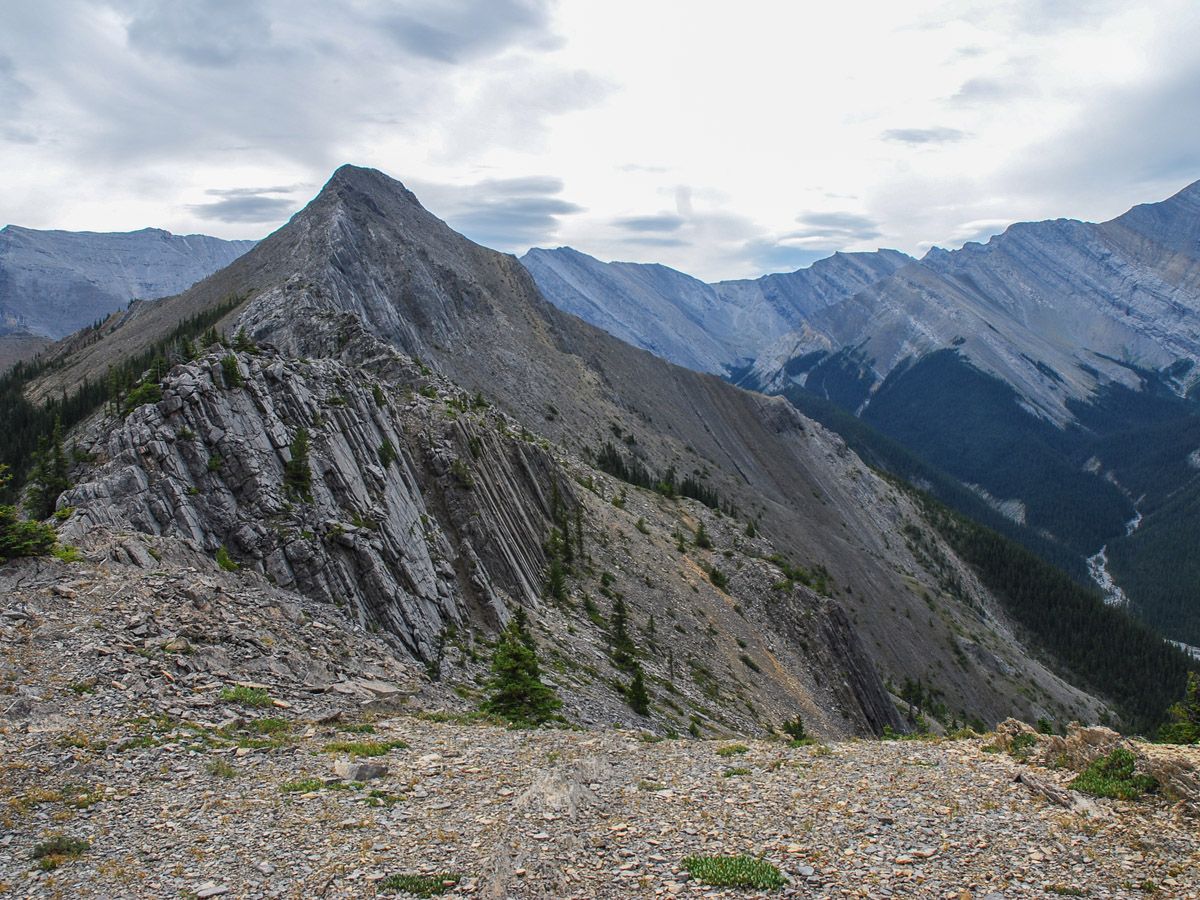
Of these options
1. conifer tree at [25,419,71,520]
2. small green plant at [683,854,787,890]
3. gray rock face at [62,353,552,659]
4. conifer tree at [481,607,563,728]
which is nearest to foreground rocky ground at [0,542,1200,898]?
small green plant at [683,854,787,890]

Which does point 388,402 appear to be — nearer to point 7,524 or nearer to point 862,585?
point 7,524

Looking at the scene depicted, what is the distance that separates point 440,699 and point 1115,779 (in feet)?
57.8

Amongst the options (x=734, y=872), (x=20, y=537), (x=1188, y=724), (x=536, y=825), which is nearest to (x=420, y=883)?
(x=536, y=825)

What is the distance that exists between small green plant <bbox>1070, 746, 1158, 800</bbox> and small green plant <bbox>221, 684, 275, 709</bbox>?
18.5 metres

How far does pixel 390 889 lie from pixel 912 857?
862 cm

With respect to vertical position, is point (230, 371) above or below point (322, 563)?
above

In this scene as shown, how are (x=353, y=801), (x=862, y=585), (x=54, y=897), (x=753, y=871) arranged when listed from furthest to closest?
(x=862, y=585) → (x=353, y=801) → (x=753, y=871) → (x=54, y=897)

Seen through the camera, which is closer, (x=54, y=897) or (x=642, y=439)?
(x=54, y=897)

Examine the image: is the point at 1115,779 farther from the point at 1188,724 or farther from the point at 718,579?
the point at 718,579

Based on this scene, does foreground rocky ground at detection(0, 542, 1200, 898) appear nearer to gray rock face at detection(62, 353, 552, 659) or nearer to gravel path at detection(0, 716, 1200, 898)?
gravel path at detection(0, 716, 1200, 898)

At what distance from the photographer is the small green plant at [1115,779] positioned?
14.5 meters

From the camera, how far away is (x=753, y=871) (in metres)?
11.9

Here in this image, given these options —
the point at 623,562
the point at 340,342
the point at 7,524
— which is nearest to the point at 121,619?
the point at 7,524

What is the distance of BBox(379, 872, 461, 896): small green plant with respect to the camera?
11422mm
